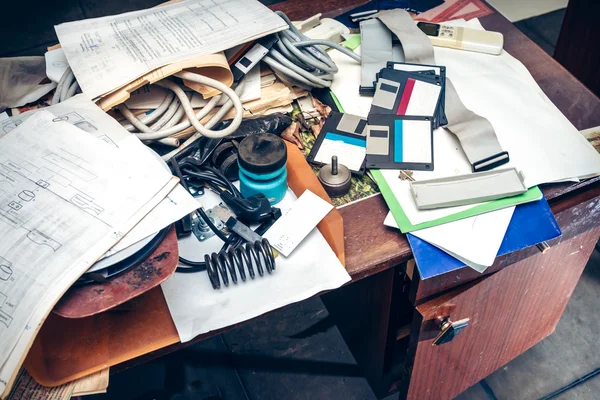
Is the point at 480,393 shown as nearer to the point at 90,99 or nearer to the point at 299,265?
the point at 299,265

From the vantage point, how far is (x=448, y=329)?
3.05 ft

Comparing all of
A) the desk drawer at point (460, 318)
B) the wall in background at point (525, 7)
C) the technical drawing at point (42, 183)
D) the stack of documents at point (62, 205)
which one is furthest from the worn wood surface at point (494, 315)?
the wall in background at point (525, 7)

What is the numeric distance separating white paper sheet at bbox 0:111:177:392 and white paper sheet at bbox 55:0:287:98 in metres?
0.13

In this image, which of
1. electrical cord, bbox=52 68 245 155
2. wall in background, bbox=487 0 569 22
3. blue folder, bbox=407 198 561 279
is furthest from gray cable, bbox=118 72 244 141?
wall in background, bbox=487 0 569 22

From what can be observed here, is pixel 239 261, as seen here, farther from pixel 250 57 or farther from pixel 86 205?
pixel 250 57

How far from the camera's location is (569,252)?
1019 millimetres

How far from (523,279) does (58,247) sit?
75 centimetres

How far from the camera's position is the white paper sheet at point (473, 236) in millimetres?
804

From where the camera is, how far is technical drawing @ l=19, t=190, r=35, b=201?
0.71m

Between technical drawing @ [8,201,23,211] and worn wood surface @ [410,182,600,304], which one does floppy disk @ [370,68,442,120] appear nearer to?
worn wood surface @ [410,182,600,304]

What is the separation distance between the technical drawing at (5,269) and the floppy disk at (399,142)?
1.69ft

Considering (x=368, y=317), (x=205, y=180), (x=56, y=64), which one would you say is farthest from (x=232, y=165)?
(x=368, y=317)

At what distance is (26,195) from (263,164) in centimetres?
30

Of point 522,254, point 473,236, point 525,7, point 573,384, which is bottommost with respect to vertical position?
point 573,384
